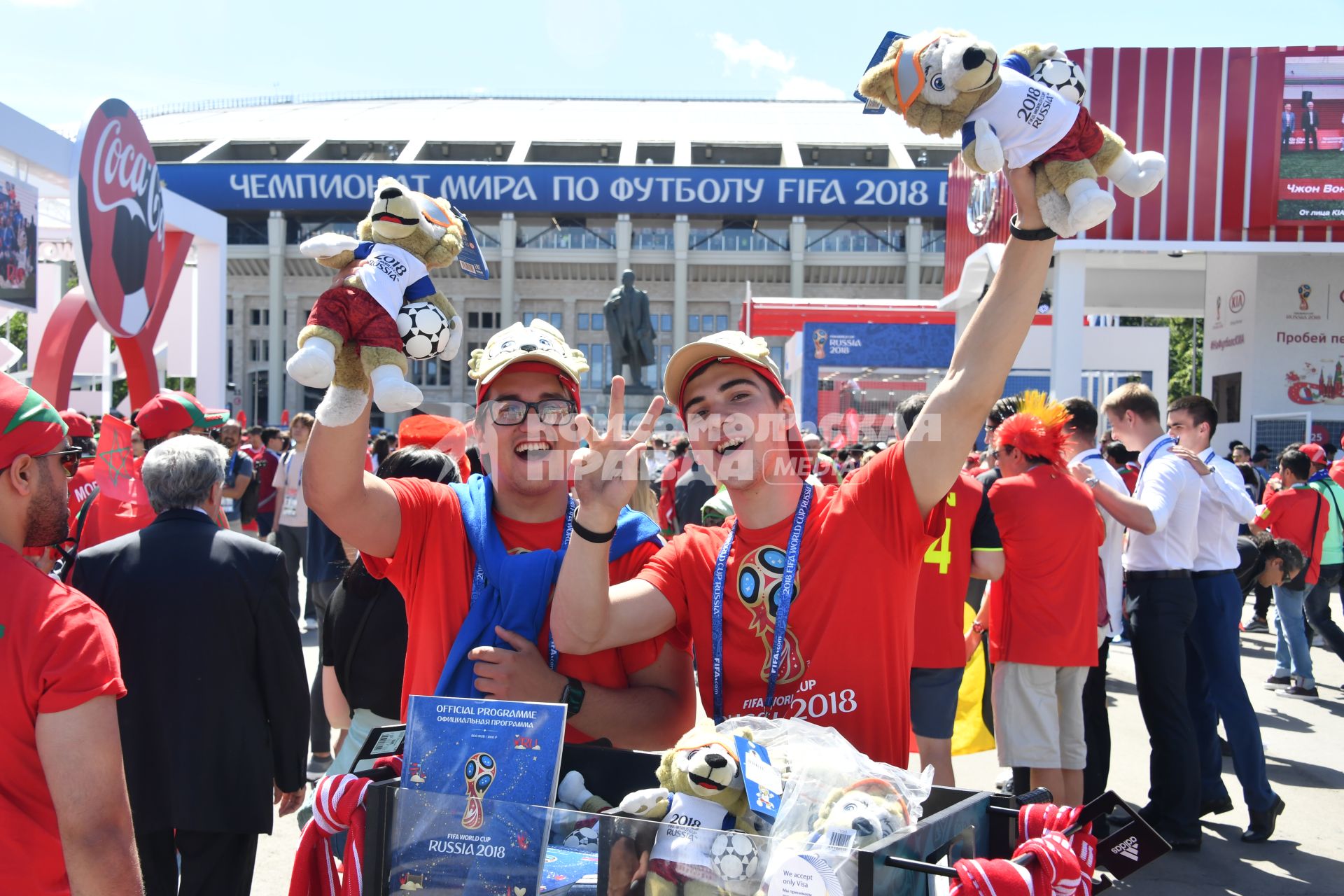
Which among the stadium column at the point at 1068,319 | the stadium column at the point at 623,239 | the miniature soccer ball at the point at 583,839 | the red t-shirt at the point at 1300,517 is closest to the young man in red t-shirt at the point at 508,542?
the miniature soccer ball at the point at 583,839

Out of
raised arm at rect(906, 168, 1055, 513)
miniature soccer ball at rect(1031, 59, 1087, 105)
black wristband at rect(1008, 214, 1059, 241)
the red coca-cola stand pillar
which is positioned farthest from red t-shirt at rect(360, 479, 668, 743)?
the red coca-cola stand pillar

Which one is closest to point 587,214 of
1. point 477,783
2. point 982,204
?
point 982,204

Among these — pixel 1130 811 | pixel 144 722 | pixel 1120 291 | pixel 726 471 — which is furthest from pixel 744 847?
pixel 1120 291

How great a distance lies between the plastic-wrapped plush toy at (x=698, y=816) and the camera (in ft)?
4.92

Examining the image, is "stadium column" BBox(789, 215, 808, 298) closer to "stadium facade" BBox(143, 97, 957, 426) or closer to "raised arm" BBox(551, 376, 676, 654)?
"stadium facade" BBox(143, 97, 957, 426)

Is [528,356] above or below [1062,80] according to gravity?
below

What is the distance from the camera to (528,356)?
2357 millimetres

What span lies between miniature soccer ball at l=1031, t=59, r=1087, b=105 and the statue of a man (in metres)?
18.1

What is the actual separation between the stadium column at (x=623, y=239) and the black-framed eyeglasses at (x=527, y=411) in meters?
47.3

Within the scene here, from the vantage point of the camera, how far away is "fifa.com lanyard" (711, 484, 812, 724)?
213 cm

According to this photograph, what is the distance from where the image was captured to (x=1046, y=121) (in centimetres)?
196

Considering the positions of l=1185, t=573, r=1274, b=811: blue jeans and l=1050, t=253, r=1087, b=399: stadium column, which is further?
l=1050, t=253, r=1087, b=399: stadium column

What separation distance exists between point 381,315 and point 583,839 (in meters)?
1.08

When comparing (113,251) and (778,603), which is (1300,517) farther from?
(113,251)
